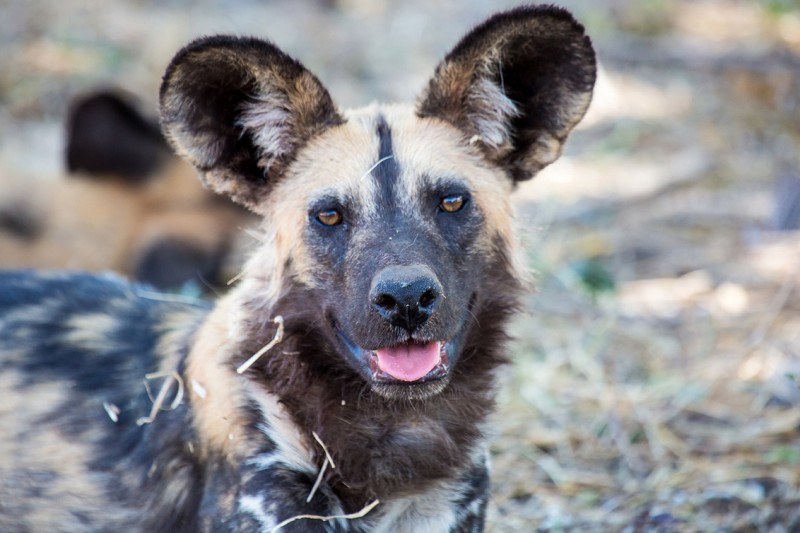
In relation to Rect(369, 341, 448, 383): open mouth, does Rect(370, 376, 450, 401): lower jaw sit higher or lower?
lower

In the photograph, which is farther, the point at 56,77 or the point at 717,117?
the point at 56,77

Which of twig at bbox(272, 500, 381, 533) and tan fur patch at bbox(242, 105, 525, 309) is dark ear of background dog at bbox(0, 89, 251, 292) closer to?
tan fur patch at bbox(242, 105, 525, 309)

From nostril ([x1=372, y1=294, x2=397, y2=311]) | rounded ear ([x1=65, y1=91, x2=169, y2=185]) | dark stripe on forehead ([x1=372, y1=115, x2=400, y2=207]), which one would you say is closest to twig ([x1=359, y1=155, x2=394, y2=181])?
dark stripe on forehead ([x1=372, y1=115, x2=400, y2=207])

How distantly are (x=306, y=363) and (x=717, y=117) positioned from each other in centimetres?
561

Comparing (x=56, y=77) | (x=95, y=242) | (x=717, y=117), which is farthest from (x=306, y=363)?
(x=56, y=77)

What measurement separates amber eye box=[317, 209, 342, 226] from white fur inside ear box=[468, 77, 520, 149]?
0.54m

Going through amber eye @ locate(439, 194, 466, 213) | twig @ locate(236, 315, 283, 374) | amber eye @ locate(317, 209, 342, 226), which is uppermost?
amber eye @ locate(439, 194, 466, 213)

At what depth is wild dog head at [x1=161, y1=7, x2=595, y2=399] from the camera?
9.38ft

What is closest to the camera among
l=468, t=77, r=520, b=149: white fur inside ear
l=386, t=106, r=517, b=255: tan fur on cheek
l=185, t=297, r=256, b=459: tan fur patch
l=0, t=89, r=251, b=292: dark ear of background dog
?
l=185, t=297, r=256, b=459: tan fur patch

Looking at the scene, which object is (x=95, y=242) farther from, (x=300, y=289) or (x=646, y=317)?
(x=300, y=289)

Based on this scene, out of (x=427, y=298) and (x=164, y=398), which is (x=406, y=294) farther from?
(x=164, y=398)

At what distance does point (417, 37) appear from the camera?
32.3 ft

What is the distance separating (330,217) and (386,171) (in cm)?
21

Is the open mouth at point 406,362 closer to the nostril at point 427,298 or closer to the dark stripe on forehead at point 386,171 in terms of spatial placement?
the nostril at point 427,298
